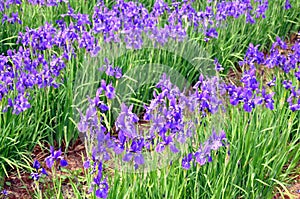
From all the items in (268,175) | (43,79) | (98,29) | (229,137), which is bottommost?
(268,175)

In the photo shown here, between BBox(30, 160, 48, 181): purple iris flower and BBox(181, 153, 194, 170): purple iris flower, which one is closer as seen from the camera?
BBox(30, 160, 48, 181): purple iris flower

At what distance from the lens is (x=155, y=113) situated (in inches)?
109

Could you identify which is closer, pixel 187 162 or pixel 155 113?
pixel 187 162

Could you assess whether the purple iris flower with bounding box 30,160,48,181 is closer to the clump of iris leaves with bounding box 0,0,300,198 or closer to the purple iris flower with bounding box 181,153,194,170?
the clump of iris leaves with bounding box 0,0,300,198

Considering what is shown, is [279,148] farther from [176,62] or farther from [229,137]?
[176,62]

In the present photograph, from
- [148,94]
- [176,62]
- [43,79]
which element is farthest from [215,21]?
[43,79]

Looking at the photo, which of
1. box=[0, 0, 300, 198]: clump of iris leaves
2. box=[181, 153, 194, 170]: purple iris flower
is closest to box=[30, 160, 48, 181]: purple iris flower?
box=[0, 0, 300, 198]: clump of iris leaves

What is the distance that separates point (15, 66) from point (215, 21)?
2.48 metres

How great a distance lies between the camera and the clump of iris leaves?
270cm

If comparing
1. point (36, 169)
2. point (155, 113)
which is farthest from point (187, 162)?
point (36, 169)

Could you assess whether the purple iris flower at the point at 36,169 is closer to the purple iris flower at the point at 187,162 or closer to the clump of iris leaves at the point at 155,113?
the clump of iris leaves at the point at 155,113

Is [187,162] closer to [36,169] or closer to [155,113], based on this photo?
[155,113]

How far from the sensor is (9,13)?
527cm

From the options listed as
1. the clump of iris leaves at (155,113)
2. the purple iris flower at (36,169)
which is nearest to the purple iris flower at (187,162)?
the clump of iris leaves at (155,113)
